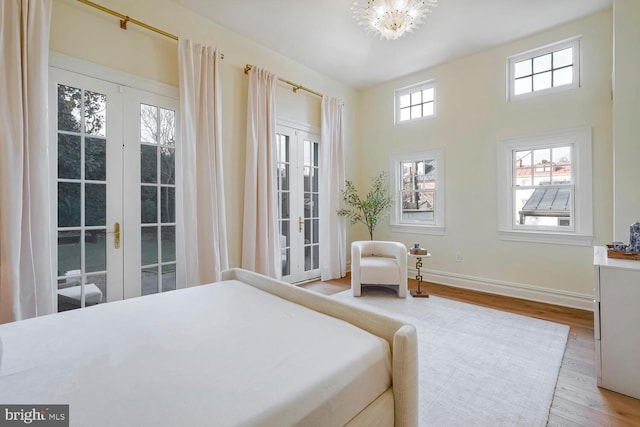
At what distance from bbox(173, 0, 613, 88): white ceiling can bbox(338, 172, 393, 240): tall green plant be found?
6.23ft

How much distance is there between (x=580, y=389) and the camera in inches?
75.2

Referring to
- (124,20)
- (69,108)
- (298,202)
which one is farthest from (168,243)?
(124,20)

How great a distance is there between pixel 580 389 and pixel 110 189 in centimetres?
397

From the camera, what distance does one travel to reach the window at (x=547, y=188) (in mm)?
3373

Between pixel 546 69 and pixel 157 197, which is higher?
pixel 546 69

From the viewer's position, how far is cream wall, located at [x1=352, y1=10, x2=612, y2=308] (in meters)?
3.27

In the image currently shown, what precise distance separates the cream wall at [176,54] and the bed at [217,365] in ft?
7.00

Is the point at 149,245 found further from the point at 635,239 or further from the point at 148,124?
the point at 635,239

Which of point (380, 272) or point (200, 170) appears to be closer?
point (200, 170)

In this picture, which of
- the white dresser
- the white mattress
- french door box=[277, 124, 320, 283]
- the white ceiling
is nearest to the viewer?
the white mattress

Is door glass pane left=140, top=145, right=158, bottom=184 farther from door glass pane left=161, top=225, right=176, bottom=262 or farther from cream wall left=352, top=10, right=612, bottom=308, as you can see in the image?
cream wall left=352, top=10, right=612, bottom=308

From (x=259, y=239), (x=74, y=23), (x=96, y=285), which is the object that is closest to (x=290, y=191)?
(x=259, y=239)

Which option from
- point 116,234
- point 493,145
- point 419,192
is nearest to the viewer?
point 116,234

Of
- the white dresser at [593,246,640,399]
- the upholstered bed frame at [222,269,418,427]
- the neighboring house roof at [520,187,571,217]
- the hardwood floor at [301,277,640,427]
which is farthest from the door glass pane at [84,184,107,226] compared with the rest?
the neighboring house roof at [520,187,571,217]
